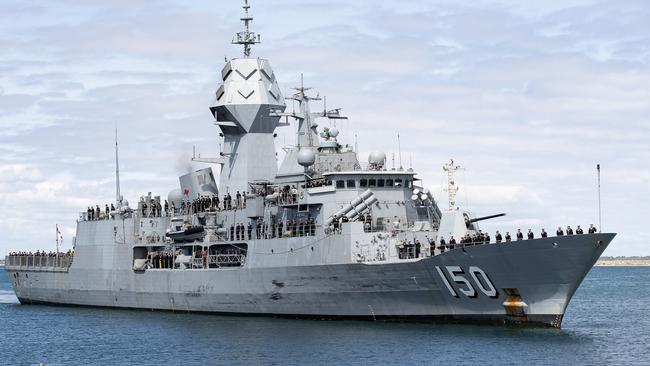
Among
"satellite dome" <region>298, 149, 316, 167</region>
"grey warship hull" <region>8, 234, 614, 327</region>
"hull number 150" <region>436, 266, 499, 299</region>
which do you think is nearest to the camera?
"grey warship hull" <region>8, 234, 614, 327</region>

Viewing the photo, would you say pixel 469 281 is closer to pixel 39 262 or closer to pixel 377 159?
pixel 377 159

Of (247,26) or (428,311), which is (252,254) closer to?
(428,311)

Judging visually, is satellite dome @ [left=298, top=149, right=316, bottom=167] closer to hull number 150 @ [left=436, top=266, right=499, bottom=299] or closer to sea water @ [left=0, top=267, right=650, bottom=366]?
sea water @ [left=0, top=267, right=650, bottom=366]

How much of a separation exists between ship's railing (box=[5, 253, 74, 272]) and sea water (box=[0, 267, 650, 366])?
925 cm

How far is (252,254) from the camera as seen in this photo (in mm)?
42000

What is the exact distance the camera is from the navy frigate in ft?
113

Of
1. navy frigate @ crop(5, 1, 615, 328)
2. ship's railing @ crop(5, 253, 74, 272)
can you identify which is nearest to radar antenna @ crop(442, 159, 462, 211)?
navy frigate @ crop(5, 1, 615, 328)

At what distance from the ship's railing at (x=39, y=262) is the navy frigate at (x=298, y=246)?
0.52 ft

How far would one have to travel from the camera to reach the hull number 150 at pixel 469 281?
34.4 meters

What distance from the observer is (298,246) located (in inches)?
1556

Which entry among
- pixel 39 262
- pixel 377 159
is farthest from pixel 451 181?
pixel 39 262

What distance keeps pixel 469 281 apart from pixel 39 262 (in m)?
31.4

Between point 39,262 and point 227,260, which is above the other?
point 39,262

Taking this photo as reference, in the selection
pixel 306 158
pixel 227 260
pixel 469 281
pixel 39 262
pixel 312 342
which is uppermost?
pixel 306 158
